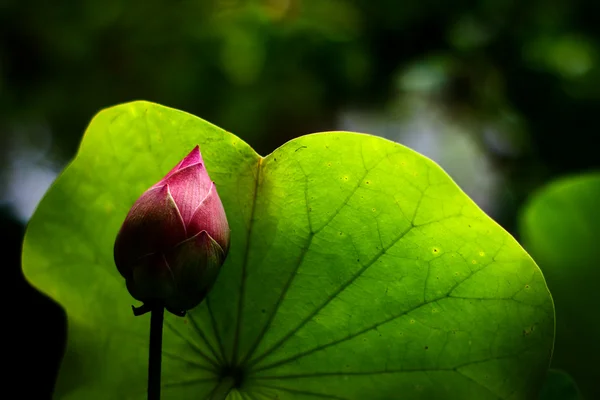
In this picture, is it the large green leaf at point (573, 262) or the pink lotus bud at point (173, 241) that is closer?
the pink lotus bud at point (173, 241)

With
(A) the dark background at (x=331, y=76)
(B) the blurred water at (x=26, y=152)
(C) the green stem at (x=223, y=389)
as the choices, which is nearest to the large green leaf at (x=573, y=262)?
(C) the green stem at (x=223, y=389)

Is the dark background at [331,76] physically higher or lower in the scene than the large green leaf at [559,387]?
higher

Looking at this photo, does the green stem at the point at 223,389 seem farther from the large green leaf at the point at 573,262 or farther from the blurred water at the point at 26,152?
the blurred water at the point at 26,152

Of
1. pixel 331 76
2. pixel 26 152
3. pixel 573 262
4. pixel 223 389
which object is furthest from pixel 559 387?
pixel 26 152

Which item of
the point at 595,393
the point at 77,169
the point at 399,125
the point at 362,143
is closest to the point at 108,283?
the point at 77,169

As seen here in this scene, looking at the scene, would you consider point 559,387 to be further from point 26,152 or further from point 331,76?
point 26,152

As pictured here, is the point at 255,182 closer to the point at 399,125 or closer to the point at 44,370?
the point at 44,370
